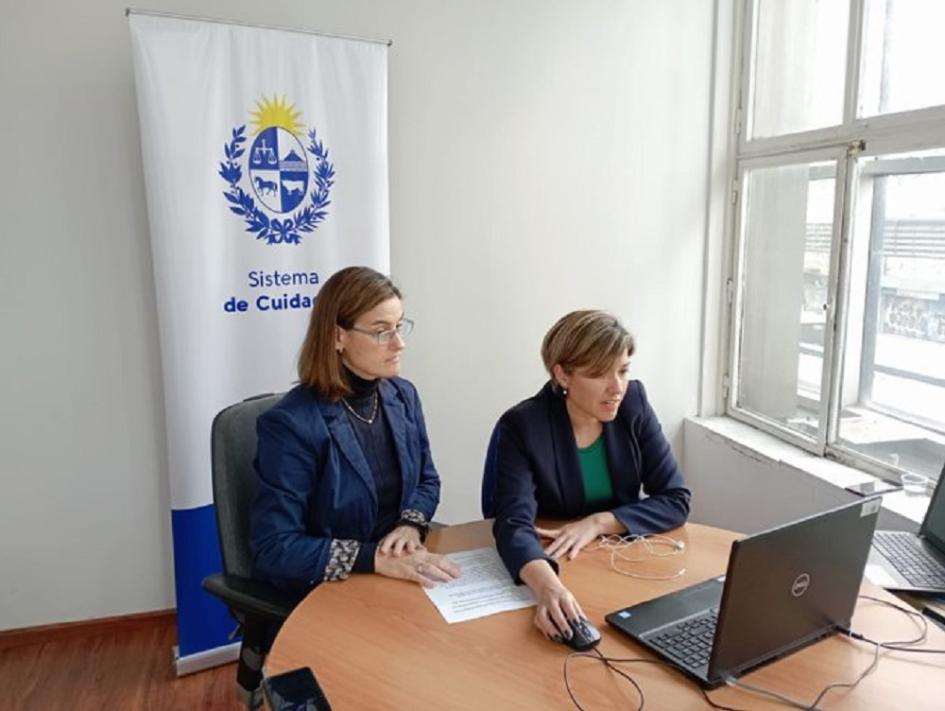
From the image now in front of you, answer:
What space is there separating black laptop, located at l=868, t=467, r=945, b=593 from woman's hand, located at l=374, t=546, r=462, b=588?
93 cm

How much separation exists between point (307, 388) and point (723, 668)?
1.09 m

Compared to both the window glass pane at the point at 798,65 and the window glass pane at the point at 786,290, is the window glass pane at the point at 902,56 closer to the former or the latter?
the window glass pane at the point at 798,65

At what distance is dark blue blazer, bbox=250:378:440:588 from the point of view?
1.58m

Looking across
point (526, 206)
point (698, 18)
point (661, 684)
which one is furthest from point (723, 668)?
point (698, 18)

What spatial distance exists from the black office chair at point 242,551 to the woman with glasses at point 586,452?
0.53 metres

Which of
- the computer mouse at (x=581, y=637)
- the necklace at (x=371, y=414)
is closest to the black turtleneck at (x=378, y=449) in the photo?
the necklace at (x=371, y=414)

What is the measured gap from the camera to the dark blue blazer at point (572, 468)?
5.91 feet

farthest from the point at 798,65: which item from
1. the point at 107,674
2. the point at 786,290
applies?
the point at 107,674

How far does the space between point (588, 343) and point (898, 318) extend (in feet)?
4.49

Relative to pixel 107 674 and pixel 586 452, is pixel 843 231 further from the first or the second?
pixel 107 674

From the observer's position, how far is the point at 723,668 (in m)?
1.18

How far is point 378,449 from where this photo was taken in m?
1.87

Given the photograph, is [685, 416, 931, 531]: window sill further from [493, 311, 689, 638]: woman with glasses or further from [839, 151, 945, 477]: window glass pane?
[493, 311, 689, 638]: woman with glasses

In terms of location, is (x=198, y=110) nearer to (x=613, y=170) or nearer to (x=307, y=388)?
(x=307, y=388)
